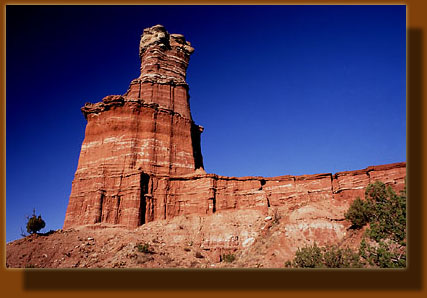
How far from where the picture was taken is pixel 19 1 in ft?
41.9

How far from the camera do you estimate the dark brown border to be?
35.7 ft

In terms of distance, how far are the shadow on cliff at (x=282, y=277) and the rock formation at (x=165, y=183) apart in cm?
2629

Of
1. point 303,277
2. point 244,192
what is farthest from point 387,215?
point 244,192

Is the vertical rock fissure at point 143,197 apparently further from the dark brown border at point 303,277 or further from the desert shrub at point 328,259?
the dark brown border at point 303,277

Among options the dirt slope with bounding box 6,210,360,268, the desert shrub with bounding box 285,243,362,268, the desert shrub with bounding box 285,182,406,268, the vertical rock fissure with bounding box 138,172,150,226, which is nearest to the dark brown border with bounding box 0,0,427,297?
the desert shrub with bounding box 285,182,406,268

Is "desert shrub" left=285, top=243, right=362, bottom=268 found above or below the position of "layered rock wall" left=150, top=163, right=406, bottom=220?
below

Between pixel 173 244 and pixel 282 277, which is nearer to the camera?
pixel 282 277

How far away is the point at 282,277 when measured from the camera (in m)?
11.2

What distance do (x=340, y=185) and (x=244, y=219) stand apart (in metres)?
13.1

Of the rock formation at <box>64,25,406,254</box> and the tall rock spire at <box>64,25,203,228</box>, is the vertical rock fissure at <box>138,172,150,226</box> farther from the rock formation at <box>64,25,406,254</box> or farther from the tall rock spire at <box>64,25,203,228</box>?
the rock formation at <box>64,25,406,254</box>

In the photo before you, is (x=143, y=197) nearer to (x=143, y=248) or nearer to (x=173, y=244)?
(x=173, y=244)

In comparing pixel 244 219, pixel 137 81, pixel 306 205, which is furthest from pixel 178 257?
pixel 137 81

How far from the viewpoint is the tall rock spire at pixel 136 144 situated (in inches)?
1823

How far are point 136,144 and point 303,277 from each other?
4311 cm
